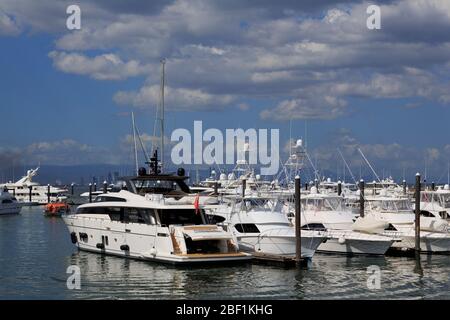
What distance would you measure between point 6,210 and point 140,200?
59.9 meters

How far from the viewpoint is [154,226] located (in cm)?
3822

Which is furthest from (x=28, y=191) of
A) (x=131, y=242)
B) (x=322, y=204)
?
(x=131, y=242)

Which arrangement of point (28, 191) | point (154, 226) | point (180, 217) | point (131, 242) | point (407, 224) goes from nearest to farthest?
point (154, 226), point (180, 217), point (131, 242), point (407, 224), point (28, 191)

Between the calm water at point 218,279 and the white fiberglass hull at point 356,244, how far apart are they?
0.95 m

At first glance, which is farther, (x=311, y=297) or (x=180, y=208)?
(x=180, y=208)

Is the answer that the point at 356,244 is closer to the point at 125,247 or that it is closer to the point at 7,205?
the point at 125,247

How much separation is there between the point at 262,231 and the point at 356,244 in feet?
23.0

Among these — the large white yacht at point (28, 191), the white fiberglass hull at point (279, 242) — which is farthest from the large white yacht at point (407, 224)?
the large white yacht at point (28, 191)

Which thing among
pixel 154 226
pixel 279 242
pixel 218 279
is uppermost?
pixel 154 226

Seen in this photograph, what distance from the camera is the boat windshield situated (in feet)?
167

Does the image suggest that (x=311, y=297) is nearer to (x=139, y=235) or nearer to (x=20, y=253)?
(x=139, y=235)

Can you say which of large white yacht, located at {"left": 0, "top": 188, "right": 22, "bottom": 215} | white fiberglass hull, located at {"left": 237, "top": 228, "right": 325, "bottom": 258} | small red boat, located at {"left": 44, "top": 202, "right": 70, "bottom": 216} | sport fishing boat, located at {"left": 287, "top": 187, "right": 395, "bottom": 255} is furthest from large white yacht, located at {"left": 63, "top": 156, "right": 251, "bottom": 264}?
large white yacht, located at {"left": 0, "top": 188, "right": 22, "bottom": 215}

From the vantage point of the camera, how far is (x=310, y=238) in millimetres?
39594
